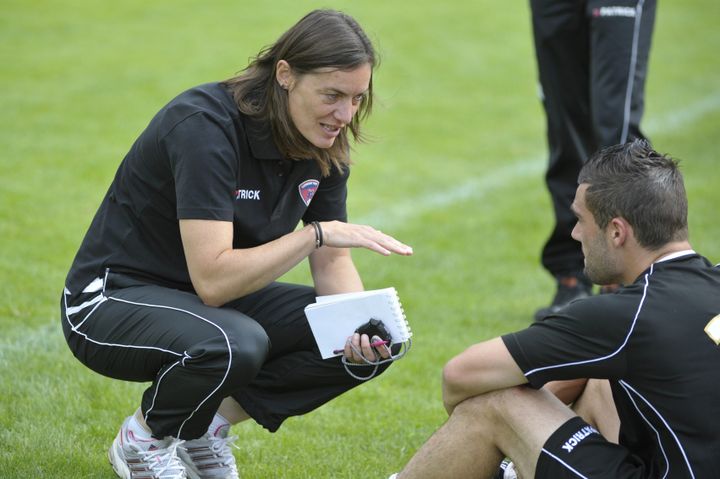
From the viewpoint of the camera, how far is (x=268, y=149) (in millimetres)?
3941

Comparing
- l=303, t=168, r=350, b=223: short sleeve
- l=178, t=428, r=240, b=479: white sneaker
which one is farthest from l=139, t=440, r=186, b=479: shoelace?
l=303, t=168, r=350, b=223: short sleeve

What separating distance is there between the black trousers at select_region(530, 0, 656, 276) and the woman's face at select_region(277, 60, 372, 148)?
8.94ft

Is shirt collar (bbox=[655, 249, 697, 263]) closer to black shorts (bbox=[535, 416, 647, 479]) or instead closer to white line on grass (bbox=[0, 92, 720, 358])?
black shorts (bbox=[535, 416, 647, 479])

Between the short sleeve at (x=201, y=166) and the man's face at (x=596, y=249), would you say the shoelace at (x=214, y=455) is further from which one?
the man's face at (x=596, y=249)

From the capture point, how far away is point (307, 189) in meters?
4.14

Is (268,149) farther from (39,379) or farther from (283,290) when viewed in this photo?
(39,379)

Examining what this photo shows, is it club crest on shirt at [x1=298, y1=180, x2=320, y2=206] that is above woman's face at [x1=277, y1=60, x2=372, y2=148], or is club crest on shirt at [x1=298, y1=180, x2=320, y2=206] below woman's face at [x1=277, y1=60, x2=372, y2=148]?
below

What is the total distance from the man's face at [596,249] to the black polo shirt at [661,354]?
7.9 inches

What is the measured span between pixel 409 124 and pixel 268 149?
845cm

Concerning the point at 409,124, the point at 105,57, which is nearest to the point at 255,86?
the point at 409,124

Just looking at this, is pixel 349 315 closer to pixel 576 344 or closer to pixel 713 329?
pixel 576 344

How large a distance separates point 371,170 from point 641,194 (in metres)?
7.22

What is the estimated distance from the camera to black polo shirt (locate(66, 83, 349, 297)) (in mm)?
3703

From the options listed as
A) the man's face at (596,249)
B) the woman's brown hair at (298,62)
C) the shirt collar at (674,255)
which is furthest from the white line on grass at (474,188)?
the shirt collar at (674,255)
